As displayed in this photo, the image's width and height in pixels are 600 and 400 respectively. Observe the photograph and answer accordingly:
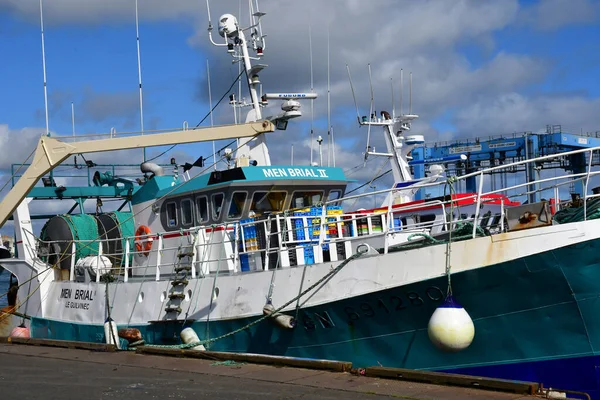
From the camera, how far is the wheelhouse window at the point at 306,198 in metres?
14.1

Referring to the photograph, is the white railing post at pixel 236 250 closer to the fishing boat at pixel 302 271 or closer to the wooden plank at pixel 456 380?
the fishing boat at pixel 302 271

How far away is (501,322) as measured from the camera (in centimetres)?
930

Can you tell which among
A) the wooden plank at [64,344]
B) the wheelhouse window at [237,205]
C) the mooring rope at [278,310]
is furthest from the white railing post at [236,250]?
the wooden plank at [64,344]

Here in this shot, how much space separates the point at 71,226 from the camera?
1577 centimetres

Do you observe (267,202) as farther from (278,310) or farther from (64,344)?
(64,344)

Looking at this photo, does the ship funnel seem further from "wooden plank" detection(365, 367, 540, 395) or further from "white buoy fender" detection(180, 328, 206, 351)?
"wooden plank" detection(365, 367, 540, 395)

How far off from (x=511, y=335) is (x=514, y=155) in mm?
43646

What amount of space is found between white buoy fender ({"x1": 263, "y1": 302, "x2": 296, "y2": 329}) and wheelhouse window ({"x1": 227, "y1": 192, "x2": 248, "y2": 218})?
3.16m

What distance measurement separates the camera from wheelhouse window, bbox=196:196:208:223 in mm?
13961

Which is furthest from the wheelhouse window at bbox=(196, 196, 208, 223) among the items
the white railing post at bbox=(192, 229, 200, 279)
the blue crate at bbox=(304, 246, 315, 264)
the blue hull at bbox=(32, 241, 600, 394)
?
the blue hull at bbox=(32, 241, 600, 394)

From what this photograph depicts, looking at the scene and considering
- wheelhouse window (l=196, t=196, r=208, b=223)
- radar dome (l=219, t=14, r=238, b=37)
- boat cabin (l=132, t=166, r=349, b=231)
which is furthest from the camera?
radar dome (l=219, t=14, r=238, b=37)

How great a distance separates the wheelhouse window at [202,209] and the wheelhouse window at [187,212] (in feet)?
0.57

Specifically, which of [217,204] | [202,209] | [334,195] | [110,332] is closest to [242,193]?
[217,204]

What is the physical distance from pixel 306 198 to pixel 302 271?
360 cm
